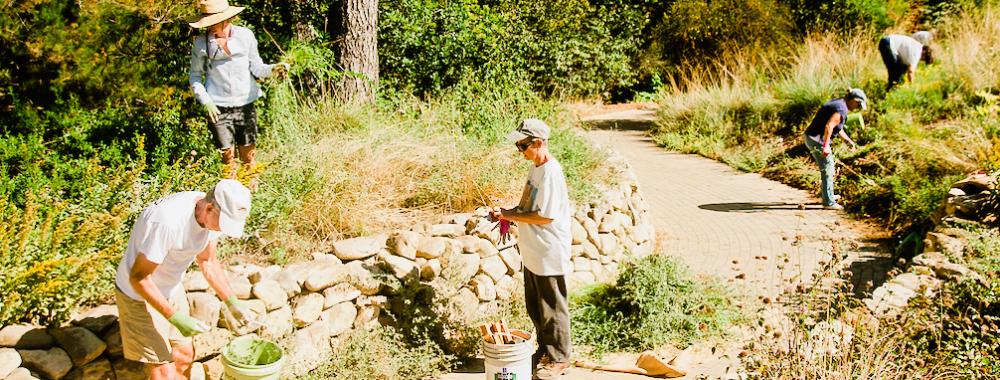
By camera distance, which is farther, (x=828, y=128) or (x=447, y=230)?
(x=828, y=128)

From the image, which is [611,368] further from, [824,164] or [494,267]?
[824,164]

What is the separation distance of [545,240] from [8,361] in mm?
2926

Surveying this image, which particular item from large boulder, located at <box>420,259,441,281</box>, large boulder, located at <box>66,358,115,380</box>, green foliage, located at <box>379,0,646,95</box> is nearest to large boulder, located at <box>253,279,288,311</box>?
large boulder, located at <box>66,358,115,380</box>

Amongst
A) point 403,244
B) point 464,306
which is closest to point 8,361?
point 403,244

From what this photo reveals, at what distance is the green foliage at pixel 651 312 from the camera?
20.1 feet

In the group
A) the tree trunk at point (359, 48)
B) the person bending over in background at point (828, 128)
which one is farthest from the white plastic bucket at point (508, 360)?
the person bending over in background at point (828, 128)

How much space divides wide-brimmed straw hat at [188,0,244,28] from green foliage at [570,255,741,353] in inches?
134

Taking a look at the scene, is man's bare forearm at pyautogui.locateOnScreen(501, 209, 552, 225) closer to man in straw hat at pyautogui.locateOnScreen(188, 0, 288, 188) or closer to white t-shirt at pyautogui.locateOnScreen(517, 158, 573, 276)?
white t-shirt at pyautogui.locateOnScreen(517, 158, 573, 276)

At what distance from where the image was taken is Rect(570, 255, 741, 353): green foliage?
241 inches

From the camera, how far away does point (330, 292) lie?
213 inches

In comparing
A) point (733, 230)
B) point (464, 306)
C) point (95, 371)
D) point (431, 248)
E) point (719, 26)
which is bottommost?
point (733, 230)

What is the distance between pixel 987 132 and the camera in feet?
32.4

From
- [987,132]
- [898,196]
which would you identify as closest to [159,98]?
[898,196]

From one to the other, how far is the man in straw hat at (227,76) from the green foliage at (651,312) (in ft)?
8.92
